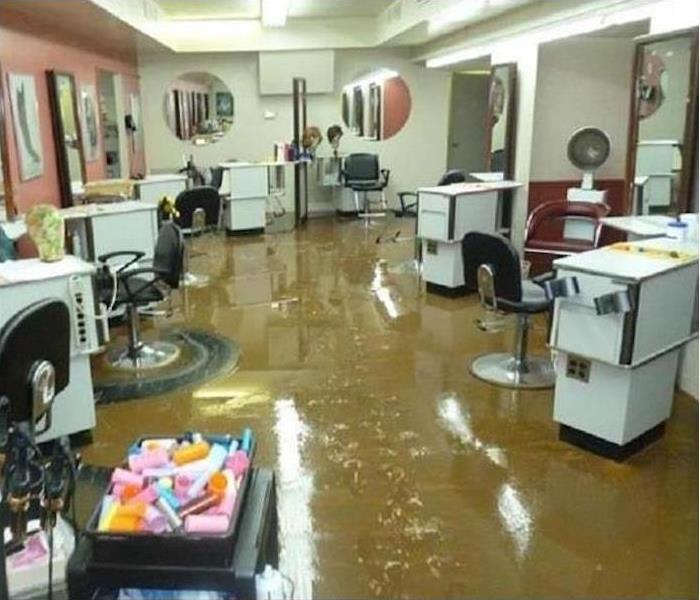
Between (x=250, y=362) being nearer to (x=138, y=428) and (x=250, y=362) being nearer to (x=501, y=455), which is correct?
(x=138, y=428)

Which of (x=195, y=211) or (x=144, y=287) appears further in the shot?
(x=195, y=211)

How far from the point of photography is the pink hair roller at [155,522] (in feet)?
4.63

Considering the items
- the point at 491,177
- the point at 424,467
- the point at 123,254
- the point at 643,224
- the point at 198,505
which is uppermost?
the point at 491,177

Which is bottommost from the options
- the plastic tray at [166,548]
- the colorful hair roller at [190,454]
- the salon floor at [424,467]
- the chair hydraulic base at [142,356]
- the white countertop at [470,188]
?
the salon floor at [424,467]

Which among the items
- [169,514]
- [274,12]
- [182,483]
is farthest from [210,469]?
Result: [274,12]

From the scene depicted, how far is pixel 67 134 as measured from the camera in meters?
5.43

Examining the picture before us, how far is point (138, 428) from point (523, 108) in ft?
13.9

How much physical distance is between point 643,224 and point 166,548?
320 cm

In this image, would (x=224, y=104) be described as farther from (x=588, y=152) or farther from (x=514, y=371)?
(x=514, y=371)

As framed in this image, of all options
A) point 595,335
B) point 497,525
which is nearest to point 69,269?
point 497,525

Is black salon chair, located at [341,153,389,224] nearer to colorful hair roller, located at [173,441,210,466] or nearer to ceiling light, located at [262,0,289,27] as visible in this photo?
ceiling light, located at [262,0,289,27]

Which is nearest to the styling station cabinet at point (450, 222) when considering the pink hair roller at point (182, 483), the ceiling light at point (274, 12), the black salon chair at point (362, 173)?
the ceiling light at point (274, 12)

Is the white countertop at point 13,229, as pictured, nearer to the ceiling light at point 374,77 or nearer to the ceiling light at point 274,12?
the ceiling light at point 274,12

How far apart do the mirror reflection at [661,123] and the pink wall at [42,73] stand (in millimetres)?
4029
